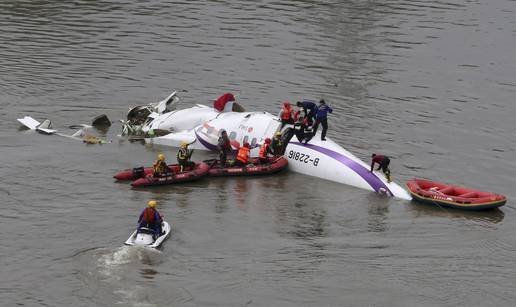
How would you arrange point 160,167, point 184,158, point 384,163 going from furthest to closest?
point 184,158, point 160,167, point 384,163

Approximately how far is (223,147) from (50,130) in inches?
400

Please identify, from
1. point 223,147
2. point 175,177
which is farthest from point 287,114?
point 175,177

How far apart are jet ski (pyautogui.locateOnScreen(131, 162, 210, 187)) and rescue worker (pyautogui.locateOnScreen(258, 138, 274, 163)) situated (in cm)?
265

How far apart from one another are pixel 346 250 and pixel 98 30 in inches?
1511

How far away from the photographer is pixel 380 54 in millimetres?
62094

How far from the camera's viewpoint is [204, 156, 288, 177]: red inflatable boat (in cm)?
3925

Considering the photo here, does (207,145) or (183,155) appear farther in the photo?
(207,145)

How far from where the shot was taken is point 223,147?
40.5 m

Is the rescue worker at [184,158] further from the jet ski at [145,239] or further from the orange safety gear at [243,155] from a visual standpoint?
the jet ski at [145,239]

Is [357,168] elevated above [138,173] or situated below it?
above

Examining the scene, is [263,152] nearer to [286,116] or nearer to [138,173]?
[286,116]

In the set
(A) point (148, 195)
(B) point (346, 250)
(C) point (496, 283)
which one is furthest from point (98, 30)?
(C) point (496, 283)

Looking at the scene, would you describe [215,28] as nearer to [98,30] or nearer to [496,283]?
[98,30]

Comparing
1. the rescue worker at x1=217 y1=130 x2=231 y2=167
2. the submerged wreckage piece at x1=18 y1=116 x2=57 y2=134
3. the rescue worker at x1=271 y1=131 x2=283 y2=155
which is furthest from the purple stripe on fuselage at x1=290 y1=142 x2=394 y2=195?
the submerged wreckage piece at x1=18 y1=116 x2=57 y2=134
